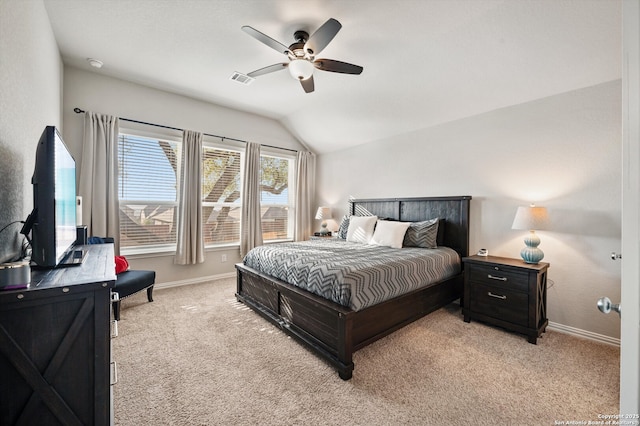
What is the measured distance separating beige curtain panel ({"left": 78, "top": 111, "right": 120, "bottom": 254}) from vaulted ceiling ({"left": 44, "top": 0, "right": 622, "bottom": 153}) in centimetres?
73

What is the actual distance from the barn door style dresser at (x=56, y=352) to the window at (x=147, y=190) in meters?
3.04

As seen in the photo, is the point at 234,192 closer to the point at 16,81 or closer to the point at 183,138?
the point at 183,138

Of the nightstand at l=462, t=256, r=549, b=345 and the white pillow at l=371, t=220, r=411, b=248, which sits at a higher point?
the white pillow at l=371, t=220, r=411, b=248

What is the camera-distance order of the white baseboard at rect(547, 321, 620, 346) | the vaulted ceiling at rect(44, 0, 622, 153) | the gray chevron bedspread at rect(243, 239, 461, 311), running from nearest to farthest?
the gray chevron bedspread at rect(243, 239, 461, 311), the vaulted ceiling at rect(44, 0, 622, 153), the white baseboard at rect(547, 321, 620, 346)

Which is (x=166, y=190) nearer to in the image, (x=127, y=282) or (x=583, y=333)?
(x=127, y=282)

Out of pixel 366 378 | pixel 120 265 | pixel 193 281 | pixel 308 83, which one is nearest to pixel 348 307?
pixel 366 378

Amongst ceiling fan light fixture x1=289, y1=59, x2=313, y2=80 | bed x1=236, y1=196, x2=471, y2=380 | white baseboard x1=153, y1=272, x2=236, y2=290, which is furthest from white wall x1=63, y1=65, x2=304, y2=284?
ceiling fan light fixture x1=289, y1=59, x2=313, y2=80

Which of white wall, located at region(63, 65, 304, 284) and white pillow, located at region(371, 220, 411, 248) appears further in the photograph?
white pillow, located at region(371, 220, 411, 248)

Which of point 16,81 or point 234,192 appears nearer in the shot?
point 16,81

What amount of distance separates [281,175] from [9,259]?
4.19 metres

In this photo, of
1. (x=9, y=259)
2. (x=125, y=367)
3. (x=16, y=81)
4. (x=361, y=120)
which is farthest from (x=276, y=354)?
(x=361, y=120)

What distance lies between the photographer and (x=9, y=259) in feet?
4.84

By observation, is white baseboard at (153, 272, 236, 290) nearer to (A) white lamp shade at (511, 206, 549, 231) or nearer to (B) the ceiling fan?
(B) the ceiling fan

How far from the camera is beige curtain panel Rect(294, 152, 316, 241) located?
215 inches
